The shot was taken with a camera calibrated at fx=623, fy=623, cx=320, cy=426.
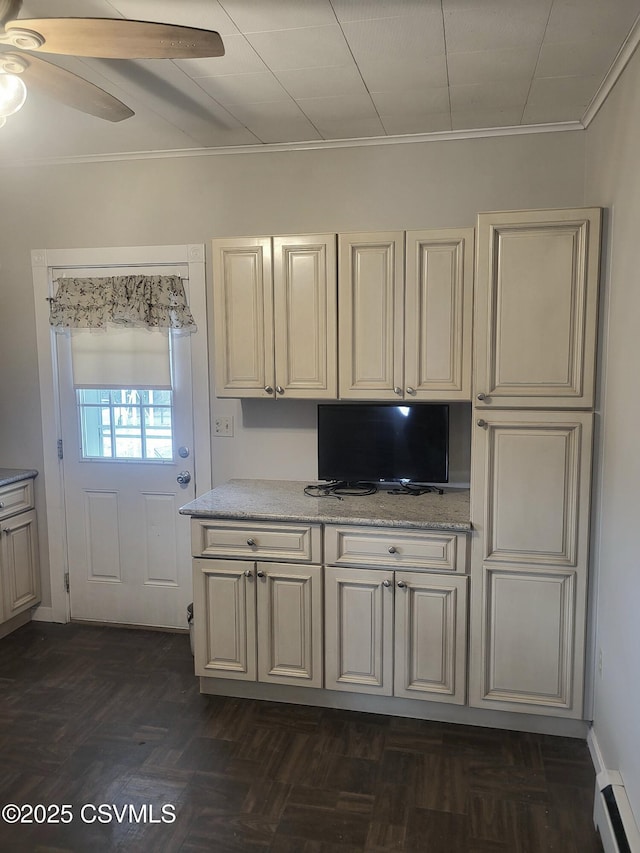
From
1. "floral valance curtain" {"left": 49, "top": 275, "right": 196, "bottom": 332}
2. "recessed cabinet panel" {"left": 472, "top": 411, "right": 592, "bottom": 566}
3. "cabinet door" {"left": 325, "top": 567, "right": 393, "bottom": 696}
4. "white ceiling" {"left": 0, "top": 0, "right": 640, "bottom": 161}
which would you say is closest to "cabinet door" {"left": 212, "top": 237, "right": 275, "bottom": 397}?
"floral valance curtain" {"left": 49, "top": 275, "right": 196, "bottom": 332}

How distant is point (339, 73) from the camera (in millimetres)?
2371

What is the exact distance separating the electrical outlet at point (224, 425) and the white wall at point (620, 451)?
6.15 feet

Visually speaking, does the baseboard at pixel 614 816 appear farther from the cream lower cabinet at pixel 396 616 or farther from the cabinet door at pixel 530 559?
the cream lower cabinet at pixel 396 616

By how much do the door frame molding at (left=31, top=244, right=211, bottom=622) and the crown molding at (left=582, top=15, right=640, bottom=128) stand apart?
1.95 meters

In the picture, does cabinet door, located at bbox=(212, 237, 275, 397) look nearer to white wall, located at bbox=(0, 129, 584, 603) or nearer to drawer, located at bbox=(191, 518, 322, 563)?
white wall, located at bbox=(0, 129, 584, 603)

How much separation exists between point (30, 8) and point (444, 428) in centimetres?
221

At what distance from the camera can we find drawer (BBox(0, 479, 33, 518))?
136 inches

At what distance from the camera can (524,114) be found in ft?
9.14

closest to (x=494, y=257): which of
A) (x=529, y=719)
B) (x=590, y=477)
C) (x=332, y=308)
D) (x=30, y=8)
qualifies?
(x=332, y=308)

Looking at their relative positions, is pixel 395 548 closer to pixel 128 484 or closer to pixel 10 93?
pixel 128 484

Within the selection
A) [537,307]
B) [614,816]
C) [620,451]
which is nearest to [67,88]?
[537,307]

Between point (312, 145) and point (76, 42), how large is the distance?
170 centimetres

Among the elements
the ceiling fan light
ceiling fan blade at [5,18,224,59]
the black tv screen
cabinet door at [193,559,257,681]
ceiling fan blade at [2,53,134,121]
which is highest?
ceiling fan blade at [2,53,134,121]

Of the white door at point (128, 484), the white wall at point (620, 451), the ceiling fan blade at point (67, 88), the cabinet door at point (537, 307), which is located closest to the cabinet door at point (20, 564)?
the white door at point (128, 484)
